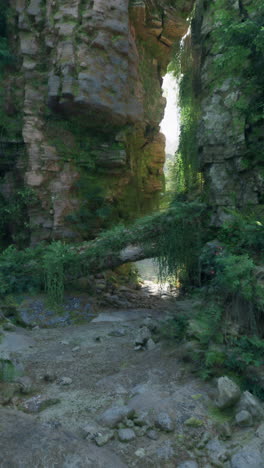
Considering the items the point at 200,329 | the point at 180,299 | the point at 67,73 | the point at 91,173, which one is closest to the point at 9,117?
the point at 67,73

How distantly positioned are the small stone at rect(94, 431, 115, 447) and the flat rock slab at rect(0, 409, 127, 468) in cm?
6

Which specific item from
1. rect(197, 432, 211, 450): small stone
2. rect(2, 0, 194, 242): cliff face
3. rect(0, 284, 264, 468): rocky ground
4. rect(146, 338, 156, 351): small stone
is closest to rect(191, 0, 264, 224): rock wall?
rect(2, 0, 194, 242): cliff face

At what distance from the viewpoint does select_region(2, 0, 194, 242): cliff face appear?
400 inches

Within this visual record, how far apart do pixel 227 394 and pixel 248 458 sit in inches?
28.3

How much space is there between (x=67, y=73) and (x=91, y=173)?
11.2 feet

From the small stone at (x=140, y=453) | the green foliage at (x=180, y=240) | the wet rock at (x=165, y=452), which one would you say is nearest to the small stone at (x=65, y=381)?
the small stone at (x=140, y=453)

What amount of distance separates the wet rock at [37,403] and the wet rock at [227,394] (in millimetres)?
2150

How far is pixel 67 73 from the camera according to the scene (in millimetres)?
9953

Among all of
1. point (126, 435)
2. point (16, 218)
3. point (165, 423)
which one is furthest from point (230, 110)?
point (16, 218)

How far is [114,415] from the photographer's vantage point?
3.57 meters

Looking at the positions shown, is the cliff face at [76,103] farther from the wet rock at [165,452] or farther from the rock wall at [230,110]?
the wet rock at [165,452]

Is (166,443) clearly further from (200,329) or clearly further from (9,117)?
(9,117)

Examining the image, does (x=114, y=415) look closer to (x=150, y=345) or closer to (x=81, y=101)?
(x=150, y=345)

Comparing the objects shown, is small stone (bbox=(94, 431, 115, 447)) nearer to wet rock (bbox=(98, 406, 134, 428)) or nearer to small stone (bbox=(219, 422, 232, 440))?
wet rock (bbox=(98, 406, 134, 428))
